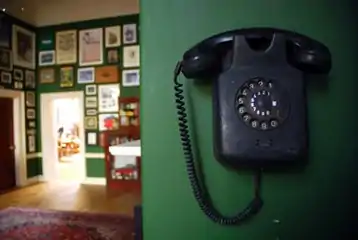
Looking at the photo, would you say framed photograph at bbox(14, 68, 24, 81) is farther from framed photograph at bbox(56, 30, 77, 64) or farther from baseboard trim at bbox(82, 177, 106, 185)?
baseboard trim at bbox(82, 177, 106, 185)

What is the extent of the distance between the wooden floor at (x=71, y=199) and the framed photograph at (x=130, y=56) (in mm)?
2144

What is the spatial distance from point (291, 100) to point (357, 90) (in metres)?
0.11

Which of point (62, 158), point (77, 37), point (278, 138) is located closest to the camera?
point (278, 138)

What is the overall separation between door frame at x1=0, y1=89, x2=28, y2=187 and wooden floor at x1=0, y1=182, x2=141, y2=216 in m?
0.27

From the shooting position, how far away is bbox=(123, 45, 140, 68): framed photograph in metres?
5.23

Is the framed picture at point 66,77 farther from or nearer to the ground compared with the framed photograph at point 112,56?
nearer to the ground

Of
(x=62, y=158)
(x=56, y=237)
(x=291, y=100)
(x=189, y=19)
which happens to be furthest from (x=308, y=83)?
(x=62, y=158)

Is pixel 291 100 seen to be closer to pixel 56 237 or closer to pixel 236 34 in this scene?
pixel 236 34

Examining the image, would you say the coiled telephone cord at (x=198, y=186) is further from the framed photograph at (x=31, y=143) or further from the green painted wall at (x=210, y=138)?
the framed photograph at (x=31, y=143)

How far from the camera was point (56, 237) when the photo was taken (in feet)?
9.18

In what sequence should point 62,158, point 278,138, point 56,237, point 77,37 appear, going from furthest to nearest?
point 62,158
point 77,37
point 56,237
point 278,138

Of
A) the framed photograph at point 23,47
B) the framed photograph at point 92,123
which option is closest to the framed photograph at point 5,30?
the framed photograph at point 23,47

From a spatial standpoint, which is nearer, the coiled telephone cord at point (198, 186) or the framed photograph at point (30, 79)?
the coiled telephone cord at point (198, 186)

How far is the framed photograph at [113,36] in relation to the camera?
5.31 meters
